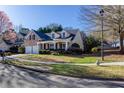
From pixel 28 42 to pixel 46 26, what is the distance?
0.52m

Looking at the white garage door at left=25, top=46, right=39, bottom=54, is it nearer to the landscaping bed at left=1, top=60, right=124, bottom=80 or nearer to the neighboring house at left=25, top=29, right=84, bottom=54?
the neighboring house at left=25, top=29, right=84, bottom=54

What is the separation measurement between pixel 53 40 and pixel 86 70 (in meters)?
0.95

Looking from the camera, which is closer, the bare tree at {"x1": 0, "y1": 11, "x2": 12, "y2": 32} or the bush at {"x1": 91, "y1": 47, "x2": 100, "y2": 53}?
the bare tree at {"x1": 0, "y1": 11, "x2": 12, "y2": 32}

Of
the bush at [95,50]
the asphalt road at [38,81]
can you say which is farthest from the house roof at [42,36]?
the bush at [95,50]

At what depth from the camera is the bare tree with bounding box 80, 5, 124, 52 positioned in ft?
27.0

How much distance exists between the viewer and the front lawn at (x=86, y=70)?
26.3ft

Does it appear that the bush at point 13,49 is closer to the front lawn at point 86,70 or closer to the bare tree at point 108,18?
the front lawn at point 86,70

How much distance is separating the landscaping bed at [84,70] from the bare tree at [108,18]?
0.47m

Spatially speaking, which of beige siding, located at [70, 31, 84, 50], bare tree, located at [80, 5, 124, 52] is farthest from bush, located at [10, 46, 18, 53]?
bare tree, located at [80, 5, 124, 52]
